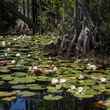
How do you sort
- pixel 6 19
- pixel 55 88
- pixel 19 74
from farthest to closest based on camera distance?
pixel 6 19
pixel 19 74
pixel 55 88

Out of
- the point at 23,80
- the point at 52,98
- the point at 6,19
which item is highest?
the point at 6,19

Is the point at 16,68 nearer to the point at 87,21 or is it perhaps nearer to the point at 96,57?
the point at 96,57

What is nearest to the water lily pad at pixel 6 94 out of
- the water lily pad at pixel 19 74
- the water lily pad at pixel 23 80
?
the water lily pad at pixel 23 80

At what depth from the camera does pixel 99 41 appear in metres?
9.38

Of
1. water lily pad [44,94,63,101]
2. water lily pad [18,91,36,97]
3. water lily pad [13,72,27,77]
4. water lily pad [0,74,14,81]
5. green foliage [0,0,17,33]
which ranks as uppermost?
green foliage [0,0,17,33]

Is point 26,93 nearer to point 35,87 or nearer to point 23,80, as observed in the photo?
point 35,87

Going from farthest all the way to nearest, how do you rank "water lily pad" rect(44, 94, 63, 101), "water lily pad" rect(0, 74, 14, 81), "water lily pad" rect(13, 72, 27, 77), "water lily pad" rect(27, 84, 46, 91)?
"water lily pad" rect(13, 72, 27, 77), "water lily pad" rect(0, 74, 14, 81), "water lily pad" rect(27, 84, 46, 91), "water lily pad" rect(44, 94, 63, 101)

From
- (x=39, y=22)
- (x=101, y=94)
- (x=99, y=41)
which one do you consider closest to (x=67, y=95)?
(x=101, y=94)

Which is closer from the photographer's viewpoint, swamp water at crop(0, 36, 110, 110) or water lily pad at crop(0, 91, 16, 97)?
swamp water at crop(0, 36, 110, 110)

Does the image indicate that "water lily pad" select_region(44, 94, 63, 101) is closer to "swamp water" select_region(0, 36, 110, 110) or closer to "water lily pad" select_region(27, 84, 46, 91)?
"swamp water" select_region(0, 36, 110, 110)

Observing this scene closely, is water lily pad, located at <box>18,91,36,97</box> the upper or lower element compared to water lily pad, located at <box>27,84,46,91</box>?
lower

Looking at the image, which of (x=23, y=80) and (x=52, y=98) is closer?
(x=52, y=98)

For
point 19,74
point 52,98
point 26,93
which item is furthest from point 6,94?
point 19,74

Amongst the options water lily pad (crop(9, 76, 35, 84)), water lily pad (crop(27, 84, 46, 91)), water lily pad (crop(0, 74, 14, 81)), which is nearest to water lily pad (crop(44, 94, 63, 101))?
water lily pad (crop(27, 84, 46, 91))
